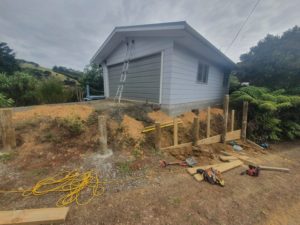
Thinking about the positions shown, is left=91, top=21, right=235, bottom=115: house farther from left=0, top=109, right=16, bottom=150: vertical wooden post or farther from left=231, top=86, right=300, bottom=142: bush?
left=0, top=109, right=16, bottom=150: vertical wooden post

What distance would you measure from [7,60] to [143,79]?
84.5ft

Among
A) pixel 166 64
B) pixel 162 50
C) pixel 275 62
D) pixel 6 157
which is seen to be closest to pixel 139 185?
pixel 6 157

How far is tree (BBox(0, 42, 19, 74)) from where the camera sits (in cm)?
1909

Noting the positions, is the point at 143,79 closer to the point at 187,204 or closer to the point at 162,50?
the point at 162,50

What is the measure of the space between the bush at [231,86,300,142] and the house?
2.43 meters

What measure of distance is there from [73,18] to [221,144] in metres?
11.1

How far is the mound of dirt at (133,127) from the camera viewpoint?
414 cm

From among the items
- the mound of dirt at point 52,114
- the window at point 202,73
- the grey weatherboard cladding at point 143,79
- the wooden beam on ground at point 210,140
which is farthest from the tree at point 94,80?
the wooden beam on ground at point 210,140

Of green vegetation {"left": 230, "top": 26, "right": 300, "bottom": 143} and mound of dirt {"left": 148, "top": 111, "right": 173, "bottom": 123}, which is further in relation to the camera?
green vegetation {"left": 230, "top": 26, "right": 300, "bottom": 143}

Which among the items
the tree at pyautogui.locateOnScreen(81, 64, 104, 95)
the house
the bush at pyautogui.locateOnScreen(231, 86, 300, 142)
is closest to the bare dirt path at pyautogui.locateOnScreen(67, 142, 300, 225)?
the house

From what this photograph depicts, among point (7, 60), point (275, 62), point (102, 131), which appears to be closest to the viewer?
point (102, 131)

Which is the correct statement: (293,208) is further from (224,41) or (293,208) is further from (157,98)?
(224,41)

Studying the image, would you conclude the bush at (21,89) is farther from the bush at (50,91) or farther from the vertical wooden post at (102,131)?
the vertical wooden post at (102,131)

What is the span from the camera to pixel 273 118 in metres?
6.23
